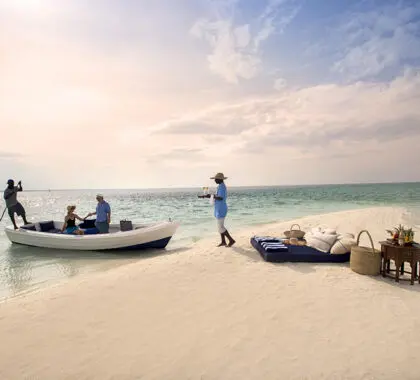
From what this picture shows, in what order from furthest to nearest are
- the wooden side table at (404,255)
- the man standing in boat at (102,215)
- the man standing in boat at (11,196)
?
the man standing in boat at (11,196)
the man standing in boat at (102,215)
the wooden side table at (404,255)

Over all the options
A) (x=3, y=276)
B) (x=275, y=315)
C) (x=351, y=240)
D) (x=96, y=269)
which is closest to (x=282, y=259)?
(x=351, y=240)

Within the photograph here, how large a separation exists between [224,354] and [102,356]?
1.74 metres

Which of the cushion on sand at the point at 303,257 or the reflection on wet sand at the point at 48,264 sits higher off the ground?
the cushion on sand at the point at 303,257

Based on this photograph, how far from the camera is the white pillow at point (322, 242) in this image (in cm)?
884

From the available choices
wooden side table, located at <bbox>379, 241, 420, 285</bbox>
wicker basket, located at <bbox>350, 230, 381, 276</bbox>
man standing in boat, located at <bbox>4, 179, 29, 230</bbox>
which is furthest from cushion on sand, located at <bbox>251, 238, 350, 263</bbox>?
man standing in boat, located at <bbox>4, 179, 29, 230</bbox>

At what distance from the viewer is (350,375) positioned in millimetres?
3689

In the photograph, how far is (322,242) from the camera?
8.98 metres

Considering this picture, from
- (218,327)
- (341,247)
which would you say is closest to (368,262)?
Answer: (341,247)

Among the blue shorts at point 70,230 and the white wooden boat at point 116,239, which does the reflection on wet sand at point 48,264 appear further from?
the blue shorts at point 70,230

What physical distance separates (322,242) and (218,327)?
5.27 m

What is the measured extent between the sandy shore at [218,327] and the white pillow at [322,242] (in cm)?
104

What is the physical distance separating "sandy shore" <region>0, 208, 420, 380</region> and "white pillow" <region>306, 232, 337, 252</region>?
1041 millimetres

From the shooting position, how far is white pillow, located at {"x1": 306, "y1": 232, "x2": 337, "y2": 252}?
8844 millimetres

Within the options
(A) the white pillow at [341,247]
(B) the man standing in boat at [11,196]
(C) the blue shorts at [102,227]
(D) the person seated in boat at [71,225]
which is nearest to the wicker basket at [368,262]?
(A) the white pillow at [341,247]
